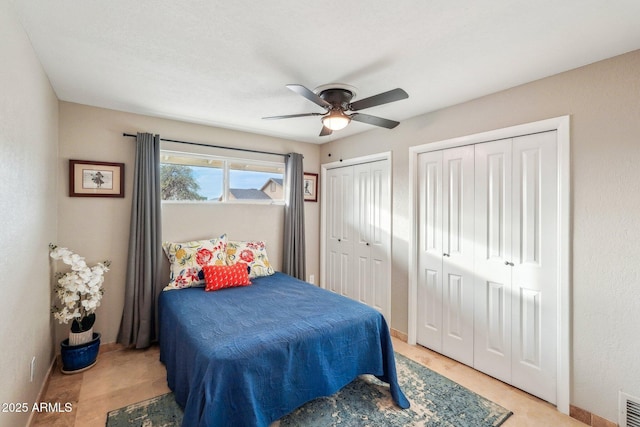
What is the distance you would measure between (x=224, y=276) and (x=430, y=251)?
2182 millimetres

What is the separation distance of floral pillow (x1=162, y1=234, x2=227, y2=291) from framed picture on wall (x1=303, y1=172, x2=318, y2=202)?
1523 millimetres

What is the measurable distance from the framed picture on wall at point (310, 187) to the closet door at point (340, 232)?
0.19 meters

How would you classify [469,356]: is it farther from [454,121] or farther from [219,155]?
[219,155]

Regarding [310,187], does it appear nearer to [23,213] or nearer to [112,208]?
[112,208]

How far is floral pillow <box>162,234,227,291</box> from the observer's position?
121 inches

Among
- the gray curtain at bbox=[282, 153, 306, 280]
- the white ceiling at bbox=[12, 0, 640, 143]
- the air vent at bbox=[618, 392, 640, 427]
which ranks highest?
the white ceiling at bbox=[12, 0, 640, 143]

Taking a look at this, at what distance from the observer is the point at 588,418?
6.64 ft

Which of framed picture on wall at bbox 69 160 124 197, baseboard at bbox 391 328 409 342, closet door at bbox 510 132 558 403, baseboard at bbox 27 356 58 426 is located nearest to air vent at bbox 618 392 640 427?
closet door at bbox 510 132 558 403

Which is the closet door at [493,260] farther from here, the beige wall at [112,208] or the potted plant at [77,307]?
the potted plant at [77,307]

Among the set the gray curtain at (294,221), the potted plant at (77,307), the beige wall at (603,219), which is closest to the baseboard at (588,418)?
the beige wall at (603,219)

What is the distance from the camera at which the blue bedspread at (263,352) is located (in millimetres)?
1670

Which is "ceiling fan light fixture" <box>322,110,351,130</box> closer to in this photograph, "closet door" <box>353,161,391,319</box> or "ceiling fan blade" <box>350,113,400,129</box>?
"ceiling fan blade" <box>350,113,400,129</box>

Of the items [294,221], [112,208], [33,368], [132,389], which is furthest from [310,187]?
[33,368]

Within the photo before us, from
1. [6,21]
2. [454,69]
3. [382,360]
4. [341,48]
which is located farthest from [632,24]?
[6,21]
